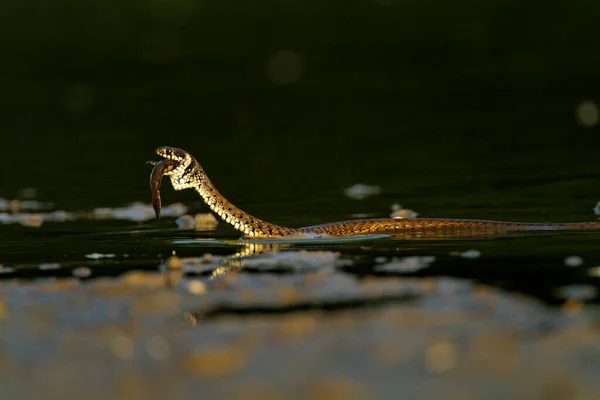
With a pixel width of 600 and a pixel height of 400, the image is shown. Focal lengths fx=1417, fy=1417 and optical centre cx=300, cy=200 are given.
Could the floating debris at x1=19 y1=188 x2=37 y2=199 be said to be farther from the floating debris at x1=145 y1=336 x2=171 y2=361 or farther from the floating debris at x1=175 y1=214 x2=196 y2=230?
the floating debris at x1=145 y1=336 x2=171 y2=361

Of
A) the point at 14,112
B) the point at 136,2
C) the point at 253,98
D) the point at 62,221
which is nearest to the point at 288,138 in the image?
the point at 253,98

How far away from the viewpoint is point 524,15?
4453cm

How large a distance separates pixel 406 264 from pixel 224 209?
12.1 ft

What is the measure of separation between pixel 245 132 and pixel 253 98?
4641mm

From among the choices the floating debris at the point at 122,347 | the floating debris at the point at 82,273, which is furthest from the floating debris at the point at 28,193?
the floating debris at the point at 122,347

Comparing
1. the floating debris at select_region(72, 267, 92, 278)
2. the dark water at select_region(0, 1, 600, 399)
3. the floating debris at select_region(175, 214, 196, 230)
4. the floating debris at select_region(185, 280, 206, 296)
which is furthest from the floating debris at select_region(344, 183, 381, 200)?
the floating debris at select_region(185, 280, 206, 296)

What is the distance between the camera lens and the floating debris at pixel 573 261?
11484 millimetres

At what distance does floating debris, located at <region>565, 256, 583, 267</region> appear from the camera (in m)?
11.5

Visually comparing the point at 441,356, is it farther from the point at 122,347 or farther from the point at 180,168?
the point at 180,168

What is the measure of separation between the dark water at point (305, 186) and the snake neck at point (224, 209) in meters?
0.35

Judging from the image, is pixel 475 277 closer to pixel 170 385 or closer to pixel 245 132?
pixel 170 385

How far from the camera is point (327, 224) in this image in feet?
49.5

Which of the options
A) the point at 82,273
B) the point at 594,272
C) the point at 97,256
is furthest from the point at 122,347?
the point at 97,256

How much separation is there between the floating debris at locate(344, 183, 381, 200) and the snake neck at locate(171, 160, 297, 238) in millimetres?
4373
